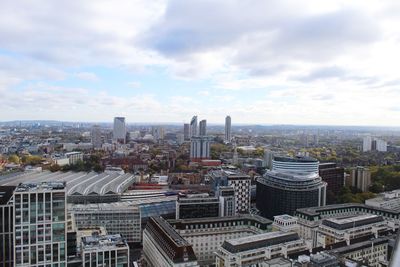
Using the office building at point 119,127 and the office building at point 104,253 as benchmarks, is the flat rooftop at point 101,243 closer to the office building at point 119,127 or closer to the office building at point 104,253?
the office building at point 104,253

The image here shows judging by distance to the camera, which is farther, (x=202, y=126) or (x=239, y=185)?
(x=202, y=126)

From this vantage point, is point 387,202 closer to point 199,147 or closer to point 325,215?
point 325,215

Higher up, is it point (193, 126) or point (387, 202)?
point (193, 126)

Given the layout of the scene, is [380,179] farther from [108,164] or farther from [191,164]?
[108,164]

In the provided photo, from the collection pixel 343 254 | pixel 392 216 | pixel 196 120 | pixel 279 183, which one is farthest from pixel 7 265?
pixel 196 120

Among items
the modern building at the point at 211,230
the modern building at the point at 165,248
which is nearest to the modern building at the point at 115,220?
the modern building at the point at 165,248

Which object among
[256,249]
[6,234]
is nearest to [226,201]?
[256,249]
